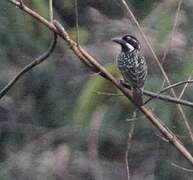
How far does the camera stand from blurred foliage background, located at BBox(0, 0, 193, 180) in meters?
5.74

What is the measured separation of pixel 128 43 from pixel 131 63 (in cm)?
11

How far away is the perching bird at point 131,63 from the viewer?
15.8 feet

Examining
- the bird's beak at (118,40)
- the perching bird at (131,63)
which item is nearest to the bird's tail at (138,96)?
the perching bird at (131,63)

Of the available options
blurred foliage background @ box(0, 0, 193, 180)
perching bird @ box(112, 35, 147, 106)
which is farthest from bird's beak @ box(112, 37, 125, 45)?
blurred foliage background @ box(0, 0, 193, 180)

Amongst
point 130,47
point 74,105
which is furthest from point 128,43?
point 74,105

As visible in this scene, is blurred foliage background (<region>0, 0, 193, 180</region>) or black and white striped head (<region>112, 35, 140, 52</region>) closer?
black and white striped head (<region>112, 35, 140, 52</region>)

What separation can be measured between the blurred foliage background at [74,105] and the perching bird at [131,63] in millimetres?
428

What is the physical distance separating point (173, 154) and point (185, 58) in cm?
80

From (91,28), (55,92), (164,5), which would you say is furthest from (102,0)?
(164,5)

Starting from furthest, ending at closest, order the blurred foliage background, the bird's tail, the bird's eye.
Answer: the blurred foliage background, the bird's eye, the bird's tail

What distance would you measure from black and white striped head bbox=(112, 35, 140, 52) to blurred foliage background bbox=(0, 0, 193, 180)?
0.44 metres

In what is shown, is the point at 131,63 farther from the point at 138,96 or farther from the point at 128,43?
the point at 138,96

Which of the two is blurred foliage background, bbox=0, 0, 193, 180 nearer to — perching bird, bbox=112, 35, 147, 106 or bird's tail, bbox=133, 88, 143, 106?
perching bird, bbox=112, 35, 147, 106

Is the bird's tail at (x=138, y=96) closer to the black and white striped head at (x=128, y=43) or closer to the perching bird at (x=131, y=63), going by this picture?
the perching bird at (x=131, y=63)
